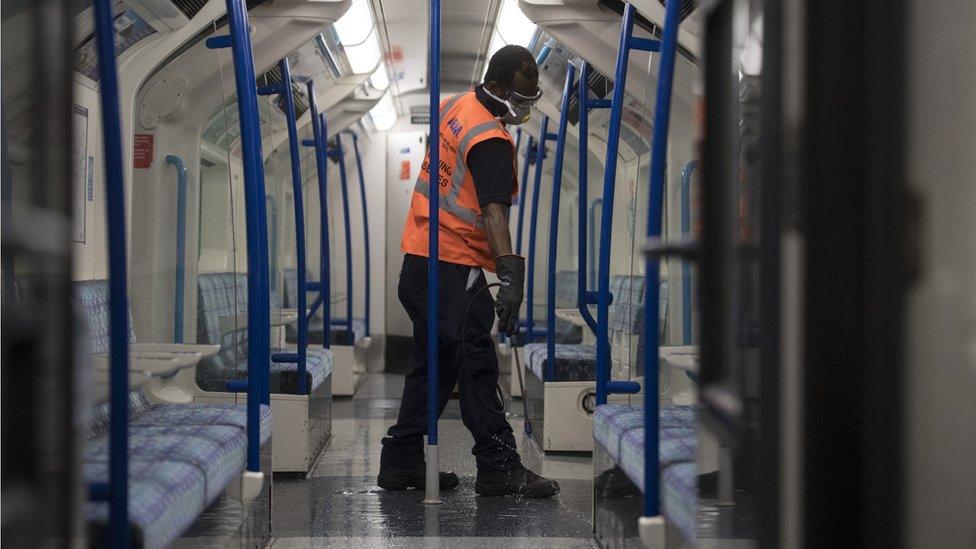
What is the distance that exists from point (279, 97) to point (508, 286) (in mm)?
2689

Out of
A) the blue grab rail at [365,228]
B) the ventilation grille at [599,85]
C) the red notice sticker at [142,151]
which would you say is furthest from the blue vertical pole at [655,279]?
the blue grab rail at [365,228]

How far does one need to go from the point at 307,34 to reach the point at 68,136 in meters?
3.66

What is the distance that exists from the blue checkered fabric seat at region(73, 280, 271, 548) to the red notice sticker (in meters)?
0.83

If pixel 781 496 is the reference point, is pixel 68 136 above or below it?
above

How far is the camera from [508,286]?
165 inches

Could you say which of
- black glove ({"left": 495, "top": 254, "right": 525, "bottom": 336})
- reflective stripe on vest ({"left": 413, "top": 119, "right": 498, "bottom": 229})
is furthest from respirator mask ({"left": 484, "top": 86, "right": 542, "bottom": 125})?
black glove ({"left": 495, "top": 254, "right": 525, "bottom": 336})

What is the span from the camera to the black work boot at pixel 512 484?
4301mm

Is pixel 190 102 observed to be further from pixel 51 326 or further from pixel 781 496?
pixel 781 496

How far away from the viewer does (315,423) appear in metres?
5.21

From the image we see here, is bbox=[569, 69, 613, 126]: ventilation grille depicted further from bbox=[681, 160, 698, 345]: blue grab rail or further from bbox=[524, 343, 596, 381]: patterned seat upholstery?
bbox=[681, 160, 698, 345]: blue grab rail

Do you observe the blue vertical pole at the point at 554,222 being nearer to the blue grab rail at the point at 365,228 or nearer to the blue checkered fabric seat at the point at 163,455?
the blue checkered fabric seat at the point at 163,455

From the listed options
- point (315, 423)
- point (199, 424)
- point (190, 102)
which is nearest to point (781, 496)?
point (199, 424)

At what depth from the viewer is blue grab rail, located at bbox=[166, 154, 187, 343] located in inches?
136

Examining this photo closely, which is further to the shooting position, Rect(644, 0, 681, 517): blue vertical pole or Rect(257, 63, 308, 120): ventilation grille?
Rect(257, 63, 308, 120): ventilation grille
